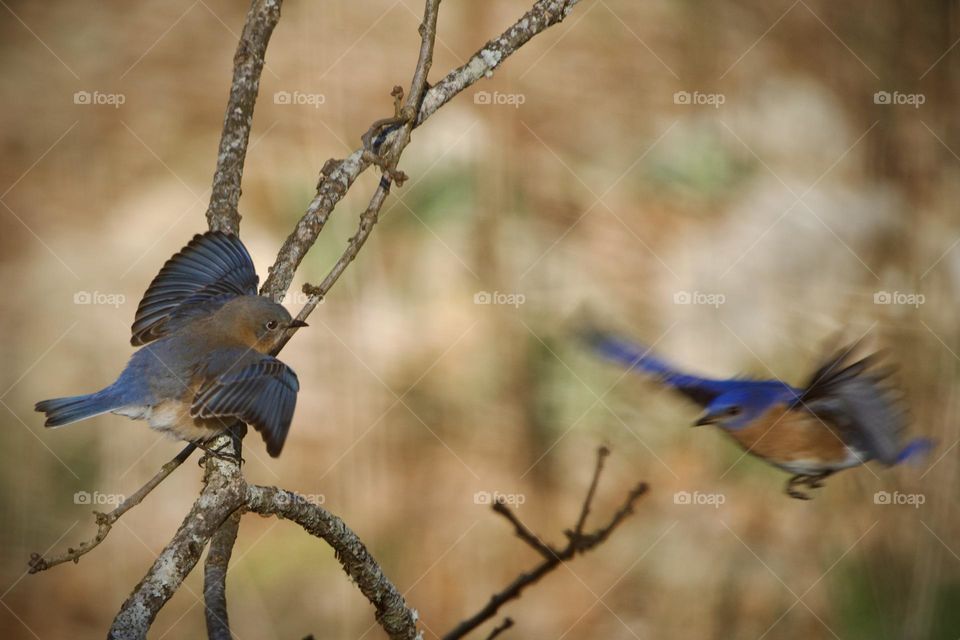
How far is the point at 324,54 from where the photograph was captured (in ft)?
17.5

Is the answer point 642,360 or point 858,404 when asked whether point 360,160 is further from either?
point 642,360

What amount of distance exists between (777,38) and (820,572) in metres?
3.04

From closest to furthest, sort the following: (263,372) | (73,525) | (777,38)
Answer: (263,372), (73,525), (777,38)

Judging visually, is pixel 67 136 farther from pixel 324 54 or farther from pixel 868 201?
pixel 868 201

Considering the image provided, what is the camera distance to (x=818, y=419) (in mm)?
4059

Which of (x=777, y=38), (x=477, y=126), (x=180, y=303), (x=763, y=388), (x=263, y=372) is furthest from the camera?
(x=777, y=38)

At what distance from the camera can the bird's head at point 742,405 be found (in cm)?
410

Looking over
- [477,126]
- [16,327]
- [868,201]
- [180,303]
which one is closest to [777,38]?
[868,201]
